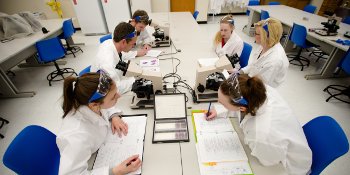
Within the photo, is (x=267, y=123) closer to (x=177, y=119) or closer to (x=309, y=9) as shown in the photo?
(x=177, y=119)

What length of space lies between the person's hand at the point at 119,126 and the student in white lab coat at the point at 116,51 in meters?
0.42

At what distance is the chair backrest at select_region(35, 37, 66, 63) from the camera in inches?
116

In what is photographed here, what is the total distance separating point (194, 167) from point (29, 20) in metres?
4.26

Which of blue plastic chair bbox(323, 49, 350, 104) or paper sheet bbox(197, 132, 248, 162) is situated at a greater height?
paper sheet bbox(197, 132, 248, 162)

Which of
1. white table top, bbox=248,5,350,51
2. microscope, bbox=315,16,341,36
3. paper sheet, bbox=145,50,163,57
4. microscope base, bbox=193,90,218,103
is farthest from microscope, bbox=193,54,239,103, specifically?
microscope, bbox=315,16,341,36

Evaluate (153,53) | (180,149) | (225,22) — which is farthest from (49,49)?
(180,149)

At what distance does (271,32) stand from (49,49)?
3.40 meters

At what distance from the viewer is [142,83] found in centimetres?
147

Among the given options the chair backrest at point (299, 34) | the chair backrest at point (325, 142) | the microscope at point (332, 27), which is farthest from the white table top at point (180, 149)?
the microscope at point (332, 27)

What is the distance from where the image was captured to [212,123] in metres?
1.29

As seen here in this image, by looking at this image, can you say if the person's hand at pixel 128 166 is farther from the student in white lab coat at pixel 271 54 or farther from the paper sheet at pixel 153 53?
the paper sheet at pixel 153 53

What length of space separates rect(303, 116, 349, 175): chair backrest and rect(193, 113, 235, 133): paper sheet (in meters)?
0.51

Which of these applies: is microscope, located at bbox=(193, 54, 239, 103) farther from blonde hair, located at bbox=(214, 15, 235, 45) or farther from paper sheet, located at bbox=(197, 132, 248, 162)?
blonde hair, located at bbox=(214, 15, 235, 45)

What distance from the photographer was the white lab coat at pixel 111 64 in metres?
1.65
